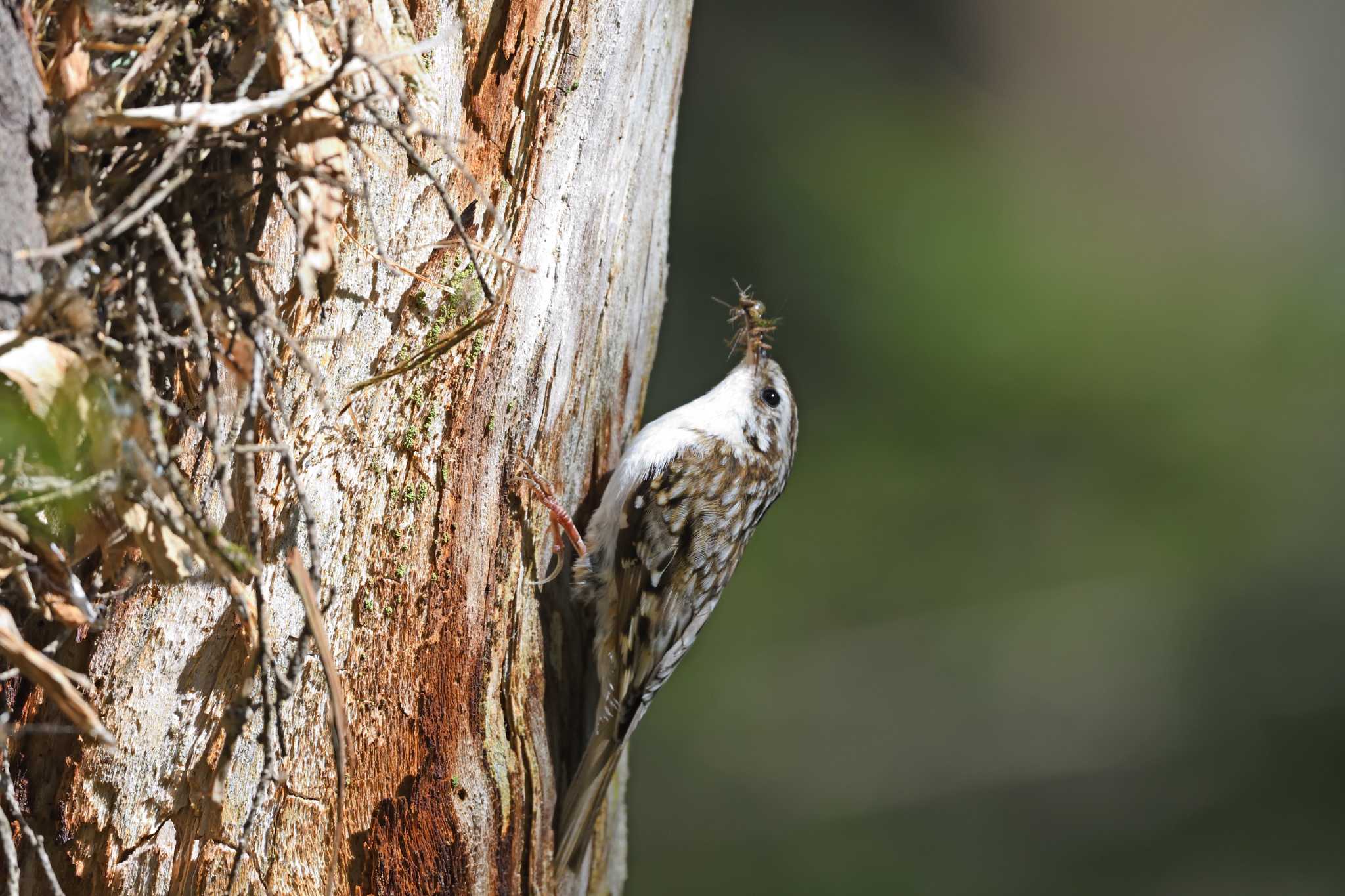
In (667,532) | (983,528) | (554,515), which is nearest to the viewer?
(554,515)

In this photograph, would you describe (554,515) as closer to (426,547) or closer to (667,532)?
(426,547)

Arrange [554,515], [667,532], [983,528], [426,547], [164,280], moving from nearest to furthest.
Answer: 1. [164,280]
2. [426,547]
3. [554,515]
4. [667,532]
5. [983,528]

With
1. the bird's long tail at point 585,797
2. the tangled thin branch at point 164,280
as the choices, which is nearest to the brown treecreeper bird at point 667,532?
the bird's long tail at point 585,797

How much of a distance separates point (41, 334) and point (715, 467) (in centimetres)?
166

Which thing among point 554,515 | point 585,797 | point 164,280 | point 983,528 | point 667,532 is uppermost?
point 164,280

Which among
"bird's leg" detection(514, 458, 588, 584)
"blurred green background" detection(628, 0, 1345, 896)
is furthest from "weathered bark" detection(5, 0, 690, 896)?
"blurred green background" detection(628, 0, 1345, 896)

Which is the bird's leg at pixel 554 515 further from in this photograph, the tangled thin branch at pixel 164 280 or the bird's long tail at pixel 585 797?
the tangled thin branch at pixel 164 280

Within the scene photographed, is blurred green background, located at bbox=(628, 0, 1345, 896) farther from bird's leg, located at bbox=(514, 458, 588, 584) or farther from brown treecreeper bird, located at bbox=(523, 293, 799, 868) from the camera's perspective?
bird's leg, located at bbox=(514, 458, 588, 584)

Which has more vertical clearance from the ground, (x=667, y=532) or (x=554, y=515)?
(x=554, y=515)

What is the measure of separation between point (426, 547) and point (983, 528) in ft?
14.6

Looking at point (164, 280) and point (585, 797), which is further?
point (585, 797)

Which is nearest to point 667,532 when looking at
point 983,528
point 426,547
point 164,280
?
point 426,547

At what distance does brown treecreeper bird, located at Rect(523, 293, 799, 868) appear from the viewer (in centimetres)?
232

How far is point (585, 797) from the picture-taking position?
2236 millimetres
